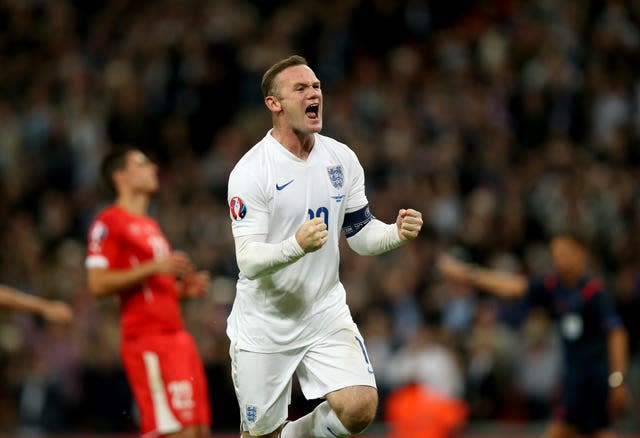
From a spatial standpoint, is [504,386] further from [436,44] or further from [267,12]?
[267,12]

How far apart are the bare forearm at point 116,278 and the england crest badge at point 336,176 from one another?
173 cm

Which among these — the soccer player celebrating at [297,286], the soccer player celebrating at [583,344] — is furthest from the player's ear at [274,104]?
the soccer player celebrating at [583,344]

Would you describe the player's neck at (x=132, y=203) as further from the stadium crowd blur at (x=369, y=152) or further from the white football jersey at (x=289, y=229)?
the stadium crowd blur at (x=369, y=152)

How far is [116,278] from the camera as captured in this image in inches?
298

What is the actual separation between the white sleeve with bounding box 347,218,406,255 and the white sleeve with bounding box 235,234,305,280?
677 mm

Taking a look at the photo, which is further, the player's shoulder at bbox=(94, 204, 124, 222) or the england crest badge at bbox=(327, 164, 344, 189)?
the player's shoulder at bbox=(94, 204, 124, 222)

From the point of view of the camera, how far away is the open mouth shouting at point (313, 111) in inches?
242

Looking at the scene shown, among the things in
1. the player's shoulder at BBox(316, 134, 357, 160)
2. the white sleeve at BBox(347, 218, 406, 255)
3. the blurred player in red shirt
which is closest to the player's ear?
the player's shoulder at BBox(316, 134, 357, 160)

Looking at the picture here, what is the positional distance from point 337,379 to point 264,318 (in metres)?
0.53

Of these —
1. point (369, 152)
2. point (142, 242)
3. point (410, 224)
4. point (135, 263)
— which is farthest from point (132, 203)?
point (369, 152)

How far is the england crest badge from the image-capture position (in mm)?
6223

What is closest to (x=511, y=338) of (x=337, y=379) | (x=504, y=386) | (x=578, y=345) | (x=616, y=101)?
(x=504, y=386)

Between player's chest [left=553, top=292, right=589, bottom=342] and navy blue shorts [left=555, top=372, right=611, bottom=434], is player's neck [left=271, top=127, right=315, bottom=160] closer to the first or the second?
player's chest [left=553, top=292, right=589, bottom=342]

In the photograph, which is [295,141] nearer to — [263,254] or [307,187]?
[307,187]
